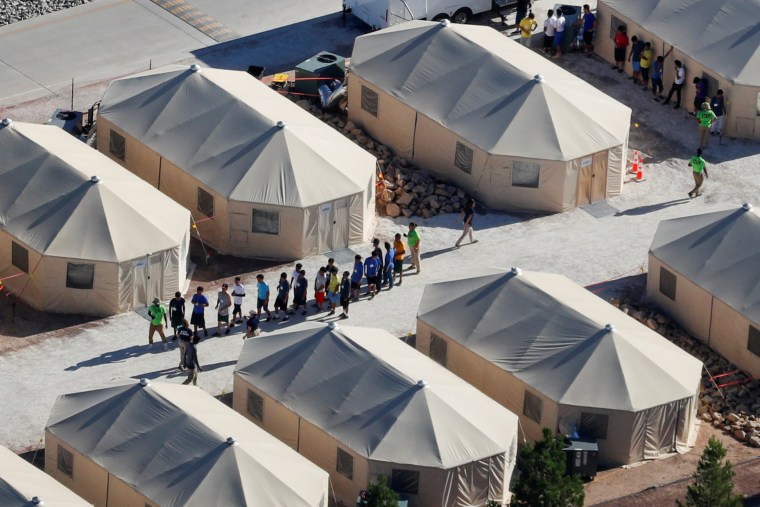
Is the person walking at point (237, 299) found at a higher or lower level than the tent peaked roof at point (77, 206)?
lower

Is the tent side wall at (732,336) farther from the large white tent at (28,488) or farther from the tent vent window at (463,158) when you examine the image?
the large white tent at (28,488)

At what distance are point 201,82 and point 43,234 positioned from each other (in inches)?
313

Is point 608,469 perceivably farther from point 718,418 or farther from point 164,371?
point 164,371

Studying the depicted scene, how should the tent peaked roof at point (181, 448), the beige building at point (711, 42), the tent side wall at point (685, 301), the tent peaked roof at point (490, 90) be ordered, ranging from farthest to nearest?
the beige building at point (711, 42), the tent peaked roof at point (490, 90), the tent side wall at point (685, 301), the tent peaked roof at point (181, 448)

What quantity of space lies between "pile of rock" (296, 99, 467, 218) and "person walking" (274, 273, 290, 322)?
617 cm

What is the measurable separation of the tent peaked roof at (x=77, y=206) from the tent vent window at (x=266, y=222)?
1941 millimetres

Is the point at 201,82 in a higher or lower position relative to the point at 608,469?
higher

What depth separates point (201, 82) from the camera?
2608 inches

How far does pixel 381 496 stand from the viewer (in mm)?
51812

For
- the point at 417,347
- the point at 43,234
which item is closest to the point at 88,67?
the point at 43,234

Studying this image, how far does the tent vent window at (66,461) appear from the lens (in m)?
54.5

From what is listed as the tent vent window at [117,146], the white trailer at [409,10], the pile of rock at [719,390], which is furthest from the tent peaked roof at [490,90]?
the tent vent window at [117,146]

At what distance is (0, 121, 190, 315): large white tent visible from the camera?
60469mm

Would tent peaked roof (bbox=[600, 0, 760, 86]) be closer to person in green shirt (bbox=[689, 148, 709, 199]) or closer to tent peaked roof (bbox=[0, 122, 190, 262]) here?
person in green shirt (bbox=[689, 148, 709, 199])
